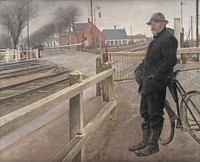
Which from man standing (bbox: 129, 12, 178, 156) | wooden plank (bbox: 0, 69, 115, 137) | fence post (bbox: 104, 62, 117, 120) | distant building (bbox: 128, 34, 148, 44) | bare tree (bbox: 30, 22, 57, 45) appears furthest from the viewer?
fence post (bbox: 104, 62, 117, 120)

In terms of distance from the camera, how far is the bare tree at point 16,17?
2.74ft

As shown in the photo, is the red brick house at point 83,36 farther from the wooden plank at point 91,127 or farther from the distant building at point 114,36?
the wooden plank at point 91,127

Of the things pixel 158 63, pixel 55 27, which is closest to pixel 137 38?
pixel 158 63

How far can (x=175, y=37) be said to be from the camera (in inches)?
46.6

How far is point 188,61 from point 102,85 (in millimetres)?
925

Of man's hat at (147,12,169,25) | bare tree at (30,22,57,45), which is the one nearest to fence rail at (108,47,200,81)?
man's hat at (147,12,169,25)

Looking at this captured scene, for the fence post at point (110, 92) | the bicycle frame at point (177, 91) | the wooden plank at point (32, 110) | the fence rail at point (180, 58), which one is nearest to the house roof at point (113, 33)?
the fence rail at point (180, 58)

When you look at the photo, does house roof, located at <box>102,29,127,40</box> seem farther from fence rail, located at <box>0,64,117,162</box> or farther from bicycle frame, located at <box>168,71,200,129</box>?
bicycle frame, located at <box>168,71,200,129</box>

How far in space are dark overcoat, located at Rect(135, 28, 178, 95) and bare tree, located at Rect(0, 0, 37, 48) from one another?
53cm

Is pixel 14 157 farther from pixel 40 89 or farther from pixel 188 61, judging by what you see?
pixel 188 61

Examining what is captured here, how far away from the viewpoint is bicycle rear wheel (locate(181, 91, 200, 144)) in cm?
→ 141

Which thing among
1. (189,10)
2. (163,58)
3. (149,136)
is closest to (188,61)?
(163,58)

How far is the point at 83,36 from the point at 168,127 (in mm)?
776

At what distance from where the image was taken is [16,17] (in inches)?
32.9
